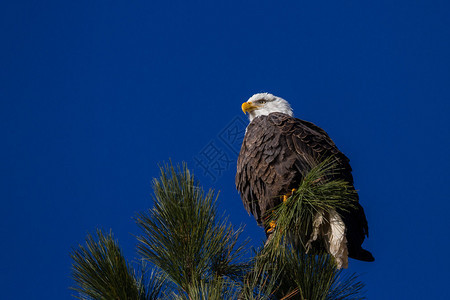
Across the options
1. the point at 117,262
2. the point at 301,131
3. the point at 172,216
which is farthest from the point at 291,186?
the point at 117,262

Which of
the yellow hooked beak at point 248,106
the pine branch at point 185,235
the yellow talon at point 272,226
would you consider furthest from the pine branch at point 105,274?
the yellow hooked beak at point 248,106

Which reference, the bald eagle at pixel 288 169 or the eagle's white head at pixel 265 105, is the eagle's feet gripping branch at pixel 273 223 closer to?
the bald eagle at pixel 288 169

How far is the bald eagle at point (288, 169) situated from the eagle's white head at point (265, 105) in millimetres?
594

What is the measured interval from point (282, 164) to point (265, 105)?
1.21m

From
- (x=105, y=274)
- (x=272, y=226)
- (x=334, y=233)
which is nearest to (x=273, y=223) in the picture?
(x=272, y=226)

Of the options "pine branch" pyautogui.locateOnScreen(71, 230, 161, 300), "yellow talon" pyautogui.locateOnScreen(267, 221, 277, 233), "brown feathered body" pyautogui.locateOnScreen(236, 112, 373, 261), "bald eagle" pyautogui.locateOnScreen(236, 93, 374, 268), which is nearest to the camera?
"pine branch" pyautogui.locateOnScreen(71, 230, 161, 300)

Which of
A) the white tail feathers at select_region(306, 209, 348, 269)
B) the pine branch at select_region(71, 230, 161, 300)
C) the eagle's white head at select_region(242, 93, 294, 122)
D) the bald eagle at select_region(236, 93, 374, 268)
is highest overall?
the eagle's white head at select_region(242, 93, 294, 122)

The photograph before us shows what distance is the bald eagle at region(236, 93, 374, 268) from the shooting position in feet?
12.3

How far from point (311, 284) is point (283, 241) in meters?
0.34

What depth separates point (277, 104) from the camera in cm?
501

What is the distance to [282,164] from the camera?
396cm

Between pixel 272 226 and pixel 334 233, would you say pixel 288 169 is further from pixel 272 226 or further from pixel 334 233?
pixel 334 233

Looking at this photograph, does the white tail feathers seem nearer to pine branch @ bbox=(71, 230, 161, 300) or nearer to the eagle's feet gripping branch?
the eagle's feet gripping branch

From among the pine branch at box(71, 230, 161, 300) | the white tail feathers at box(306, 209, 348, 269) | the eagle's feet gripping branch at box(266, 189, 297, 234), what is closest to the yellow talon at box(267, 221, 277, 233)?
the eagle's feet gripping branch at box(266, 189, 297, 234)
